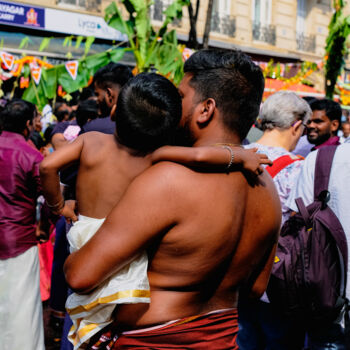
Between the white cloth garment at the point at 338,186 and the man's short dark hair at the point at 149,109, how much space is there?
122cm

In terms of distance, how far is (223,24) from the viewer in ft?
56.9

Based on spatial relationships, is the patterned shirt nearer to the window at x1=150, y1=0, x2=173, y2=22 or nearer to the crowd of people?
the crowd of people

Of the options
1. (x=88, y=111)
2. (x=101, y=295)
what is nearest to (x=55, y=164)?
(x=101, y=295)

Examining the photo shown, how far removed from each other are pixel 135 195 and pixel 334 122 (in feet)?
12.2

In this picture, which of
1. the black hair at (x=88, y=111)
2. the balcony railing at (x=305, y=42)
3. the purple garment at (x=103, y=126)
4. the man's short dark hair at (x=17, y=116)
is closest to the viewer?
the purple garment at (x=103, y=126)

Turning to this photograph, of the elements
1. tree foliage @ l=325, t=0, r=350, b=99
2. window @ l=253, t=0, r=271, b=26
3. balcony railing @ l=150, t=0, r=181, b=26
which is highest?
window @ l=253, t=0, r=271, b=26

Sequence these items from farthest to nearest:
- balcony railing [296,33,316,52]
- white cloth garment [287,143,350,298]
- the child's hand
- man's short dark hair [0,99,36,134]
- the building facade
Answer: balcony railing [296,33,316,52] → the building facade → man's short dark hair [0,99,36,134] → white cloth garment [287,143,350,298] → the child's hand

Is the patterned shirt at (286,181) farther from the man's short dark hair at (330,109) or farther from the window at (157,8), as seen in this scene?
the window at (157,8)

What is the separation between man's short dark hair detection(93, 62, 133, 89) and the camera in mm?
3207

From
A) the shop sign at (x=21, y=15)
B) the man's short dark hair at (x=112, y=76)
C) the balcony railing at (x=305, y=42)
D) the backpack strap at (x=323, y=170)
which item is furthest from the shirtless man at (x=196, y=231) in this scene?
the balcony railing at (x=305, y=42)

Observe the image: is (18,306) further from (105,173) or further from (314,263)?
(314,263)

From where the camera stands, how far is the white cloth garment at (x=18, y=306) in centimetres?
324

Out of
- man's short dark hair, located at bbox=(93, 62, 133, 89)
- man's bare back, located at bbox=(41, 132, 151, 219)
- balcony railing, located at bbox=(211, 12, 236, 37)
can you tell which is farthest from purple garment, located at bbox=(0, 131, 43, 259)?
balcony railing, located at bbox=(211, 12, 236, 37)

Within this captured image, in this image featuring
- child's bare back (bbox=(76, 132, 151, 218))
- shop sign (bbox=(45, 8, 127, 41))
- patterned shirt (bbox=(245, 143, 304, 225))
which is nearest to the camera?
child's bare back (bbox=(76, 132, 151, 218))
